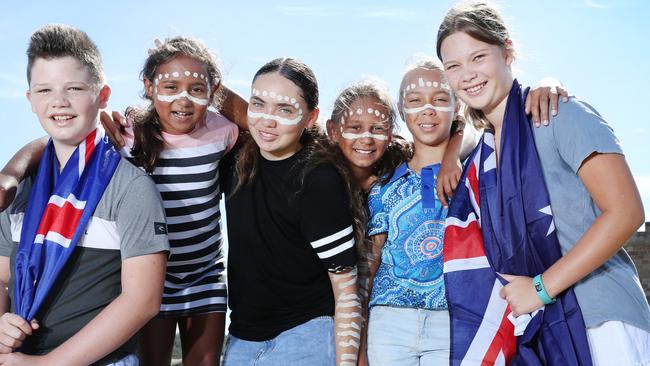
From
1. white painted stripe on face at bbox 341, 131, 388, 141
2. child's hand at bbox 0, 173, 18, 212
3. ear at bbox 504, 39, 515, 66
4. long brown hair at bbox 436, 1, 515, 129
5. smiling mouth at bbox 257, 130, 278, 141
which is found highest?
long brown hair at bbox 436, 1, 515, 129

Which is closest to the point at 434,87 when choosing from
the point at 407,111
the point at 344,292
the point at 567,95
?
the point at 407,111

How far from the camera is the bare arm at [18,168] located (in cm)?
304

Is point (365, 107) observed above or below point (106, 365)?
above

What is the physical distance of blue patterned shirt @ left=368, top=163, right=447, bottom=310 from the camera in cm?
324

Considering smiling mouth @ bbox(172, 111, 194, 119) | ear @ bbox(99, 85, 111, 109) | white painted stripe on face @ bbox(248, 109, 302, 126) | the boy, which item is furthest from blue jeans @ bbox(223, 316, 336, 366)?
ear @ bbox(99, 85, 111, 109)

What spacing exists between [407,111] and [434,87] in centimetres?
17

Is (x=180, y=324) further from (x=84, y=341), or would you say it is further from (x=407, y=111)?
(x=407, y=111)

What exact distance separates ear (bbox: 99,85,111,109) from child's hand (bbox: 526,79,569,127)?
174 cm

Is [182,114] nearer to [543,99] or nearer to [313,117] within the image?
[313,117]

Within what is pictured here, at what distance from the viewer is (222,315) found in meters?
3.58

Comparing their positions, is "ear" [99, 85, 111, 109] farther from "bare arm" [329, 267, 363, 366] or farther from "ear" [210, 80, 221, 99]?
"bare arm" [329, 267, 363, 366]

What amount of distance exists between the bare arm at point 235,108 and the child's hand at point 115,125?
49cm

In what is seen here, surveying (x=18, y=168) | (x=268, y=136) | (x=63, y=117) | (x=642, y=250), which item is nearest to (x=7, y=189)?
(x=18, y=168)

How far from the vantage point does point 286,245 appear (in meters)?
3.22
